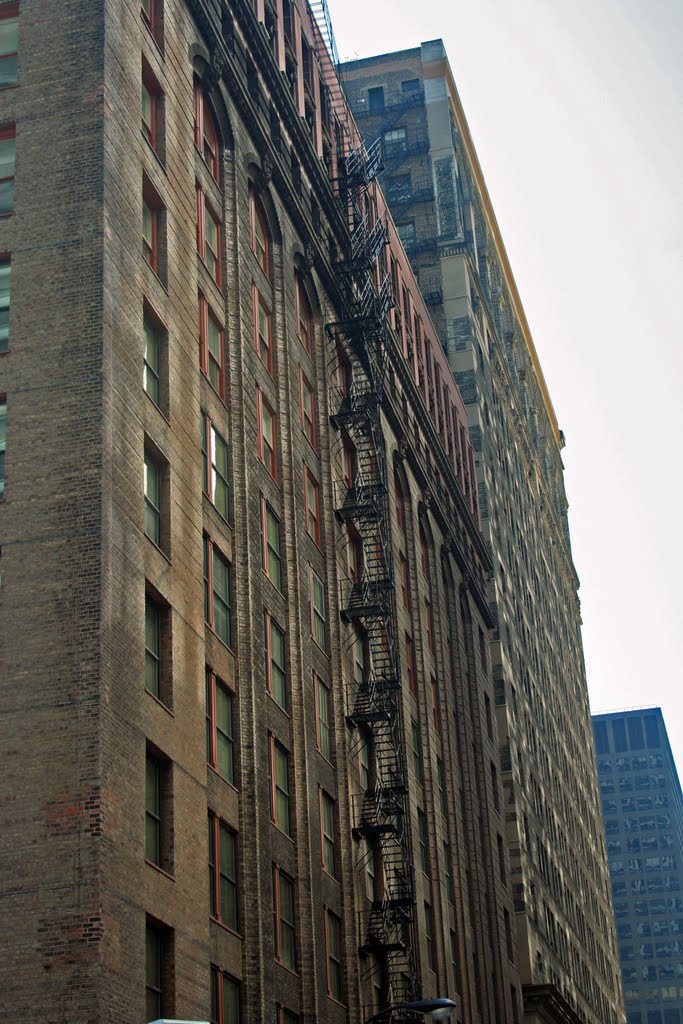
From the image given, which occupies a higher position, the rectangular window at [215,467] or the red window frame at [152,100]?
the red window frame at [152,100]

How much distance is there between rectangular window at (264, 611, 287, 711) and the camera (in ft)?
134

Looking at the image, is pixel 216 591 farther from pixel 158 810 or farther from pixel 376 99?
pixel 376 99

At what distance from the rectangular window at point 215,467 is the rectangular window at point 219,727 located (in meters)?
4.62

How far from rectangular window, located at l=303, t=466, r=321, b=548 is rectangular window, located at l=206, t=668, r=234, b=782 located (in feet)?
40.2

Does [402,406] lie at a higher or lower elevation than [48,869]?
higher

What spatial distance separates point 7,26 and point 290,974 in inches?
924

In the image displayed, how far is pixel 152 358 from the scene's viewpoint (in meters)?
35.2

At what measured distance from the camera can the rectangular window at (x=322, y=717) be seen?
45.8 metres

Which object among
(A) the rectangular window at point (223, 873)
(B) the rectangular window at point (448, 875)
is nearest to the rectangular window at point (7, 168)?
(A) the rectangular window at point (223, 873)

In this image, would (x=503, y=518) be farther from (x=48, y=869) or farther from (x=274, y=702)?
(x=48, y=869)

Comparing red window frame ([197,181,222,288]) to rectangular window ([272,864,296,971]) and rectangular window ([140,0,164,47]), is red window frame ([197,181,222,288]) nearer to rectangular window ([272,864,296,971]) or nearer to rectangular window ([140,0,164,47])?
rectangular window ([140,0,164,47])

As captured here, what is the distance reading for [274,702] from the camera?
40844mm

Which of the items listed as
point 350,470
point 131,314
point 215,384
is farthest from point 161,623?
point 350,470

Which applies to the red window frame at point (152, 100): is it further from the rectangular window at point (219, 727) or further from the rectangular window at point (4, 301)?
the rectangular window at point (219, 727)
